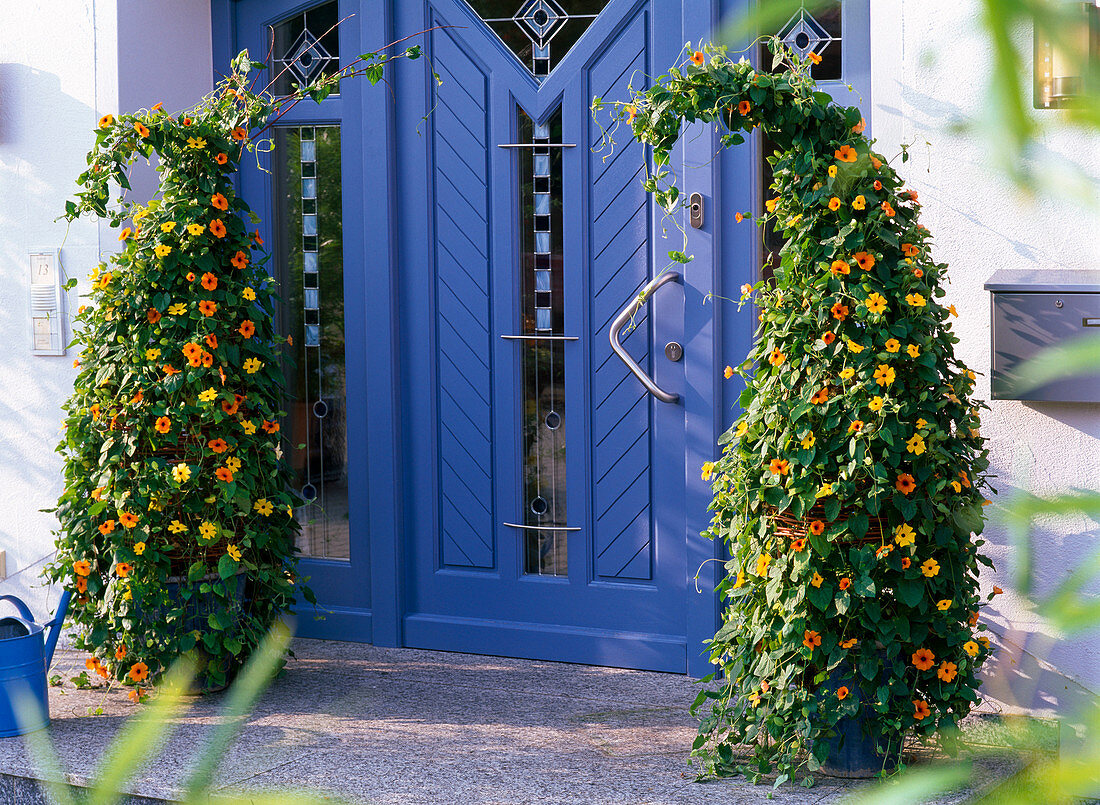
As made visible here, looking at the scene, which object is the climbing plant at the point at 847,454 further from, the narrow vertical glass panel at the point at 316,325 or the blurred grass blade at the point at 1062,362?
the blurred grass blade at the point at 1062,362

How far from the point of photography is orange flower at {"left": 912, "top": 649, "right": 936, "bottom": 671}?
2.57 meters

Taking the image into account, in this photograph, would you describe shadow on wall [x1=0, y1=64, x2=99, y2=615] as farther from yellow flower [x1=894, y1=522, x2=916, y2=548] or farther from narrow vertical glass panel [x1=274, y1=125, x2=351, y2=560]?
yellow flower [x1=894, y1=522, x2=916, y2=548]

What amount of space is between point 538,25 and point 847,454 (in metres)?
1.99

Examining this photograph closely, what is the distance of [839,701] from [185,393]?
6.54 feet

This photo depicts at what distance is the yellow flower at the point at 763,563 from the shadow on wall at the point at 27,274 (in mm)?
2601

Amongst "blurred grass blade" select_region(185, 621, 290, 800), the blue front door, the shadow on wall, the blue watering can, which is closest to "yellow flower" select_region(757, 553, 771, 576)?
the blue front door

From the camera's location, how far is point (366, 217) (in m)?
4.02

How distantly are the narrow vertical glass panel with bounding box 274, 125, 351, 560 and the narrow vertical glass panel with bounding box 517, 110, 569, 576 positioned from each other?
2.31 ft

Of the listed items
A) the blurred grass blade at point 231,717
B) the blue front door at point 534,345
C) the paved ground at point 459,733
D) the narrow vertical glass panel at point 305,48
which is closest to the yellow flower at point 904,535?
the paved ground at point 459,733

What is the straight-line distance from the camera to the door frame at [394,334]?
357 centimetres

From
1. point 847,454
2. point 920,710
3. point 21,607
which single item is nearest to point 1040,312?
point 847,454

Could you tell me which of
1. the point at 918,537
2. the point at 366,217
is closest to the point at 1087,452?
the point at 918,537

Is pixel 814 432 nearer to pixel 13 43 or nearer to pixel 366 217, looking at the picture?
pixel 366 217

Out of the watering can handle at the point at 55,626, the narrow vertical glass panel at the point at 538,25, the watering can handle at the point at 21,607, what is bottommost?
the watering can handle at the point at 55,626
